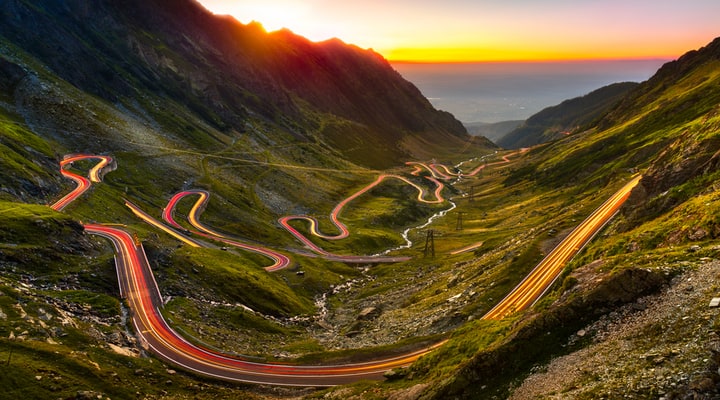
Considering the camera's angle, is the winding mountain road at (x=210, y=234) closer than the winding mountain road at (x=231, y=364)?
No

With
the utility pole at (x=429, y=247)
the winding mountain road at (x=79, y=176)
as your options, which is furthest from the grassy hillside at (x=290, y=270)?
the winding mountain road at (x=79, y=176)

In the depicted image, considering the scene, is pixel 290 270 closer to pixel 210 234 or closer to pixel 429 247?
pixel 210 234

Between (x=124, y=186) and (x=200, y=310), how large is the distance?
79.4 meters

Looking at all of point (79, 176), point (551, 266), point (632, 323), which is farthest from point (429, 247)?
point (79, 176)

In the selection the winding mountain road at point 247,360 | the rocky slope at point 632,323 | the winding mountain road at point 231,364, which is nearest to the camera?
the rocky slope at point 632,323

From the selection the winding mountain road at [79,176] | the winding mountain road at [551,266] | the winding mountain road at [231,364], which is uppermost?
the winding mountain road at [79,176]

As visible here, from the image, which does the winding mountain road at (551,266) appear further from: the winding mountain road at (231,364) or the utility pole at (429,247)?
the utility pole at (429,247)

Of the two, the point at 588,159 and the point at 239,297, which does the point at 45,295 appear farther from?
the point at 588,159

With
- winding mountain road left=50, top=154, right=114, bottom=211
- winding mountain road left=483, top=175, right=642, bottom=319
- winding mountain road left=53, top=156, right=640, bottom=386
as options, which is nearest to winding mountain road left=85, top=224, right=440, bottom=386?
winding mountain road left=53, top=156, right=640, bottom=386

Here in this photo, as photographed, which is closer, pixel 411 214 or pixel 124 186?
pixel 124 186

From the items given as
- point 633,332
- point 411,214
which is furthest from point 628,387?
point 411,214

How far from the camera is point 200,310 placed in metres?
68.2

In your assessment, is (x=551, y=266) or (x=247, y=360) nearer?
(x=247, y=360)

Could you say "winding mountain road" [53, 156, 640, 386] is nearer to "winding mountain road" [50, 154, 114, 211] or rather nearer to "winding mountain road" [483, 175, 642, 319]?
"winding mountain road" [483, 175, 642, 319]
